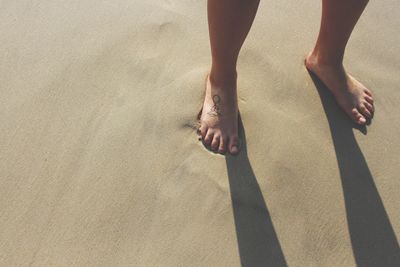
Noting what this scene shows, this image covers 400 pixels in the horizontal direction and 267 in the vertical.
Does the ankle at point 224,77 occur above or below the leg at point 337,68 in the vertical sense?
below

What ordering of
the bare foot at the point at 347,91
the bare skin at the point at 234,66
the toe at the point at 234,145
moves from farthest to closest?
the bare foot at the point at 347,91
the toe at the point at 234,145
the bare skin at the point at 234,66

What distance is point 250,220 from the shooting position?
4.07 feet

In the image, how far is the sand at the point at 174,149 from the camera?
3.92 feet

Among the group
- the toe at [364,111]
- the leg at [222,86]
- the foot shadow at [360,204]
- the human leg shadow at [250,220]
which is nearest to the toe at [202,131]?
the leg at [222,86]

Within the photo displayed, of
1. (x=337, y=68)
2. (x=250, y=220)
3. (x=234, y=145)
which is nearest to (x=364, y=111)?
(x=337, y=68)

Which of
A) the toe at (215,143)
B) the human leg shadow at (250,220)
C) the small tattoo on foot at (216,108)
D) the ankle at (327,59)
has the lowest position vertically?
the human leg shadow at (250,220)

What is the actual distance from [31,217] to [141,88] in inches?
22.9

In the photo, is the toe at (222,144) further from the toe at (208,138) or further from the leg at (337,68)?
the leg at (337,68)

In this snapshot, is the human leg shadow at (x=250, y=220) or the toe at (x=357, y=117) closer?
the human leg shadow at (x=250, y=220)

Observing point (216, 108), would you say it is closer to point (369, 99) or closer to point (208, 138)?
point (208, 138)

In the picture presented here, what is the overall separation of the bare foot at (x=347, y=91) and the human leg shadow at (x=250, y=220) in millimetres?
445

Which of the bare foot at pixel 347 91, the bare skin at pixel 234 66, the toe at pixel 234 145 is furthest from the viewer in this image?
the bare foot at pixel 347 91

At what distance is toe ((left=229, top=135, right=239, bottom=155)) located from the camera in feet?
4.45

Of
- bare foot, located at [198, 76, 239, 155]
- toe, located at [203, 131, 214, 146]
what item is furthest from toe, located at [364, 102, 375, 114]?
toe, located at [203, 131, 214, 146]
